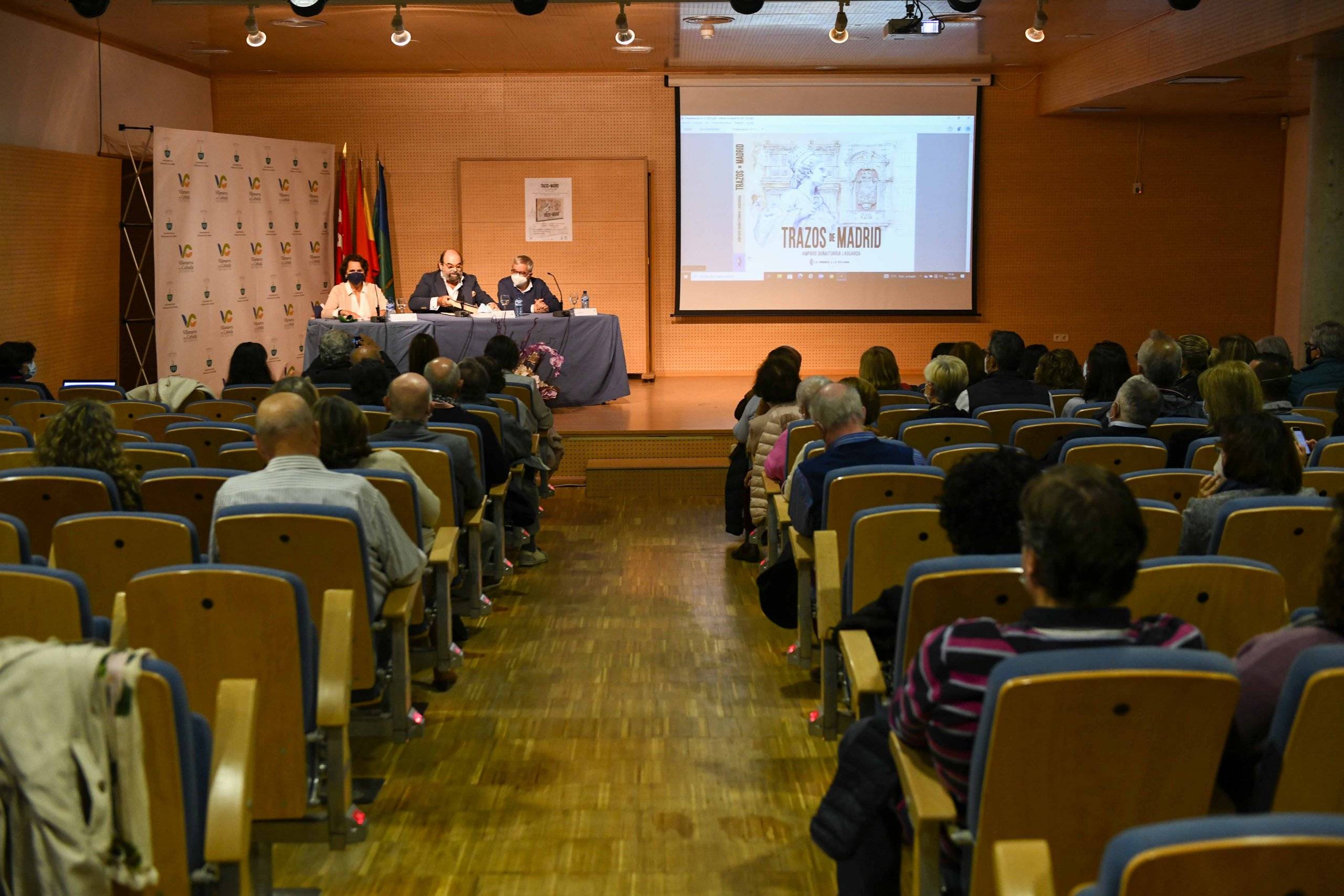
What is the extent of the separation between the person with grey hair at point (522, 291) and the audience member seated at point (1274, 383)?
21.0ft

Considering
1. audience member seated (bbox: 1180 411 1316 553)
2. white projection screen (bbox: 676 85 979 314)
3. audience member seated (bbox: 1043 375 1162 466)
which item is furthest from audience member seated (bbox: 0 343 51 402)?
white projection screen (bbox: 676 85 979 314)

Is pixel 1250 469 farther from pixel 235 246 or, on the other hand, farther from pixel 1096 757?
pixel 235 246

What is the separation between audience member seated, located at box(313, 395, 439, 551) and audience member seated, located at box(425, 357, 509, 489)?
1207 mm

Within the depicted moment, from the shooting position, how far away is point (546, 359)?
412 inches

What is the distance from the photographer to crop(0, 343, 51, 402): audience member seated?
24.0 ft

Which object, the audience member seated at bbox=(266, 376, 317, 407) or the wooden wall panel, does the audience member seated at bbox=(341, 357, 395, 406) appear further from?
the wooden wall panel

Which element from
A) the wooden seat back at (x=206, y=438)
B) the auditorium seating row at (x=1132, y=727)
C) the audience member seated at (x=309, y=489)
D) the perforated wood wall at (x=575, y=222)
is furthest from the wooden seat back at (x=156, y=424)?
the perforated wood wall at (x=575, y=222)

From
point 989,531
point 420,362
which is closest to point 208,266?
point 420,362

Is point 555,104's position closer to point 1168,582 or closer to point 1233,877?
point 1168,582

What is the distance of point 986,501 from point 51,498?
2655 millimetres

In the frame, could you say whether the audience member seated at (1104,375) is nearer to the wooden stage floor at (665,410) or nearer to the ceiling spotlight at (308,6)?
the wooden stage floor at (665,410)

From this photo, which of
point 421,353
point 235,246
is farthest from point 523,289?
point 421,353

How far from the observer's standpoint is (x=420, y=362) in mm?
6617

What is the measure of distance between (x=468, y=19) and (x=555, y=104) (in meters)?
2.87
